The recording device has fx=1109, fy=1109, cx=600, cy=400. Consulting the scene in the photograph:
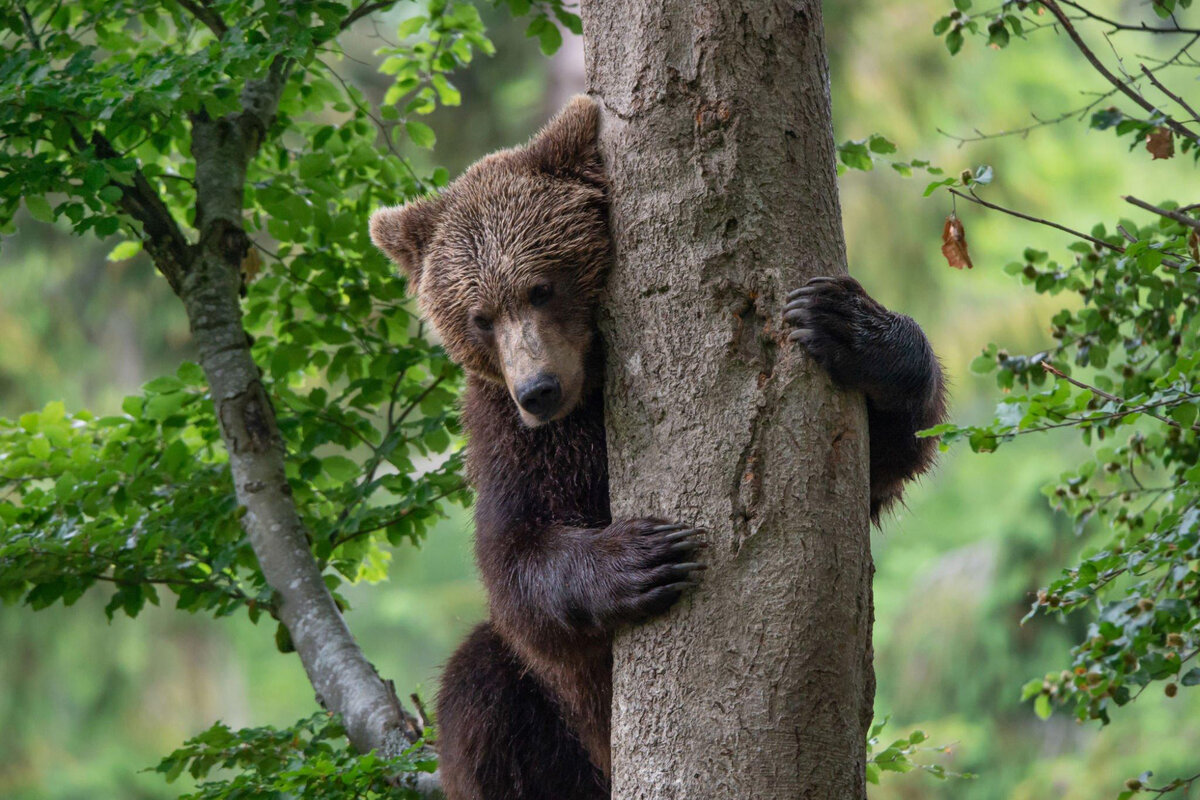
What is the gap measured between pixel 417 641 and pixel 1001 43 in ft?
57.7

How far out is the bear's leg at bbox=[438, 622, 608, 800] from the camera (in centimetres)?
374

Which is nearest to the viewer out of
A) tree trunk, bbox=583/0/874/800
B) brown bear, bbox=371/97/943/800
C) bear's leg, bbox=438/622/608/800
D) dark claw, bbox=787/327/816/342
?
tree trunk, bbox=583/0/874/800

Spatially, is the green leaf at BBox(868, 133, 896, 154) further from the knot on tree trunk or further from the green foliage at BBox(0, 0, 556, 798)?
the knot on tree trunk

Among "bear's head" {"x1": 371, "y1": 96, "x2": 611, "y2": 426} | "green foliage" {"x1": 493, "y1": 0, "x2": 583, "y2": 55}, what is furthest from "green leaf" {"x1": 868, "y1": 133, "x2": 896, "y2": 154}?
"bear's head" {"x1": 371, "y1": 96, "x2": 611, "y2": 426}

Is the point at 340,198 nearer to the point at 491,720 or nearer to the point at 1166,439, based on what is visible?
the point at 491,720

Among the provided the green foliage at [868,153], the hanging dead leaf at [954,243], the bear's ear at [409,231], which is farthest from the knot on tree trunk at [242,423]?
the hanging dead leaf at [954,243]

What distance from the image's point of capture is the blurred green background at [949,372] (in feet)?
35.0

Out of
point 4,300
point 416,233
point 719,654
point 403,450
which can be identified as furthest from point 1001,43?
point 4,300

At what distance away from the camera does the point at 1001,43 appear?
3553mm

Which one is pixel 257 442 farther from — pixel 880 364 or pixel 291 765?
pixel 880 364

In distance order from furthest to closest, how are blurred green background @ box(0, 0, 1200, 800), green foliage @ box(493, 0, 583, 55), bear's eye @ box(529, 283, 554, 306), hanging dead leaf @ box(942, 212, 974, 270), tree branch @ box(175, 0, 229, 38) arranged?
blurred green background @ box(0, 0, 1200, 800) < green foliage @ box(493, 0, 583, 55) < tree branch @ box(175, 0, 229, 38) < bear's eye @ box(529, 283, 554, 306) < hanging dead leaf @ box(942, 212, 974, 270)

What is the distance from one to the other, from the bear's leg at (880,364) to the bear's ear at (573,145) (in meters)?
0.93

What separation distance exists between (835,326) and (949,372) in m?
6.92

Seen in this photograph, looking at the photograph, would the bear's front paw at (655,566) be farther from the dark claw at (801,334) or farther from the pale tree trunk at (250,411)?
the pale tree trunk at (250,411)
